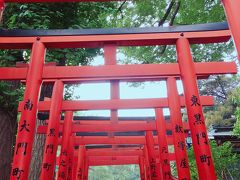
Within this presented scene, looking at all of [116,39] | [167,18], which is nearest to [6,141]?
[116,39]

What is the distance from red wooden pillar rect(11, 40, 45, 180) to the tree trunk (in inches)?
117

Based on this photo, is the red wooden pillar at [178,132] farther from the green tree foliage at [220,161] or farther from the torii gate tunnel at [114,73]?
the green tree foliage at [220,161]

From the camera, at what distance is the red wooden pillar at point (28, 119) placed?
449cm

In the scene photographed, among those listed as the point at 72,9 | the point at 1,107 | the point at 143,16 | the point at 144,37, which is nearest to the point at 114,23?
the point at 143,16

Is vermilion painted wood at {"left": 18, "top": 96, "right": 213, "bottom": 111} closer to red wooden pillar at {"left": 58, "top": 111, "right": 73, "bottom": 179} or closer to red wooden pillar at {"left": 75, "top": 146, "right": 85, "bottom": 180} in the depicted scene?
red wooden pillar at {"left": 58, "top": 111, "right": 73, "bottom": 179}

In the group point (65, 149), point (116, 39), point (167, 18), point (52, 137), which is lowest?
point (52, 137)

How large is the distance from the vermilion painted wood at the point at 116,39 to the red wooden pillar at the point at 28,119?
0.22 meters

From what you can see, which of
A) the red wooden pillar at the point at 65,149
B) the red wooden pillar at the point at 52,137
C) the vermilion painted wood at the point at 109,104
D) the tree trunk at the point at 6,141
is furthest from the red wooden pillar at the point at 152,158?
the tree trunk at the point at 6,141

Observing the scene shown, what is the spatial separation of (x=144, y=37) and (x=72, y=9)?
387cm

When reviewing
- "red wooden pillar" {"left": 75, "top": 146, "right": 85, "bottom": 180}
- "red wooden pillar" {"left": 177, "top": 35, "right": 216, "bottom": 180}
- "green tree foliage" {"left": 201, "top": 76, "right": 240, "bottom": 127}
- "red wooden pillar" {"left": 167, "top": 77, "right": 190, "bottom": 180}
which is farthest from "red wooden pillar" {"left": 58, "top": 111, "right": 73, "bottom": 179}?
"green tree foliage" {"left": 201, "top": 76, "right": 240, "bottom": 127}

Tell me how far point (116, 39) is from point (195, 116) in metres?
2.04

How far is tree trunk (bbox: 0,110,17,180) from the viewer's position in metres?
7.47

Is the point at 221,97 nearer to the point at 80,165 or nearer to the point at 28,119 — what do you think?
the point at 80,165

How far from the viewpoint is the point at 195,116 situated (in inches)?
192
